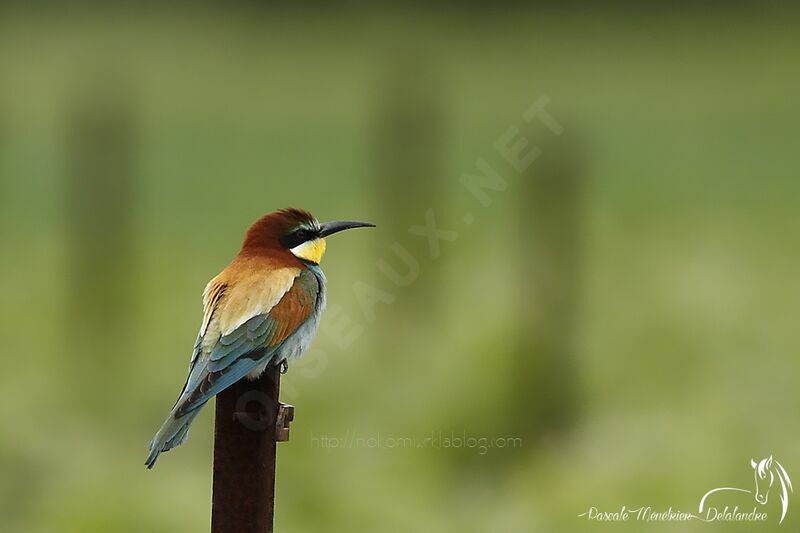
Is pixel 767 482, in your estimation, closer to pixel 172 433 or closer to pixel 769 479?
pixel 769 479

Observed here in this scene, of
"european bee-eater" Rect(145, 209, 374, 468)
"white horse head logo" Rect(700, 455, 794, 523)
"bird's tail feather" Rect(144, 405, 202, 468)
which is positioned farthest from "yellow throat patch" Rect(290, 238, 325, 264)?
"white horse head logo" Rect(700, 455, 794, 523)

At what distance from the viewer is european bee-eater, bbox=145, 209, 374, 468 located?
1423 millimetres

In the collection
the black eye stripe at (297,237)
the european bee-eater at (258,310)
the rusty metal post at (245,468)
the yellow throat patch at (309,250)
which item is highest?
the black eye stripe at (297,237)

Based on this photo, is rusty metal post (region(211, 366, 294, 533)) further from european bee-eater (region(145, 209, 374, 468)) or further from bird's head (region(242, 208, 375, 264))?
bird's head (region(242, 208, 375, 264))

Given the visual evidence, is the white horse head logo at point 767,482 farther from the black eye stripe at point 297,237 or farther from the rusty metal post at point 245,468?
the rusty metal post at point 245,468

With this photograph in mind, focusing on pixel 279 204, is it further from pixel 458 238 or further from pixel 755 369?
pixel 755 369

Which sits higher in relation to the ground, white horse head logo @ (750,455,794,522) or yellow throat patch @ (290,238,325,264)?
yellow throat patch @ (290,238,325,264)

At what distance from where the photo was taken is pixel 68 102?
127 inches

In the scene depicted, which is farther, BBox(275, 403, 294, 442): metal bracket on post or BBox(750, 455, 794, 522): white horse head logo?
BBox(750, 455, 794, 522): white horse head logo

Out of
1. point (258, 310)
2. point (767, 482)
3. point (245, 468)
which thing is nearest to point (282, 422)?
Result: point (245, 468)

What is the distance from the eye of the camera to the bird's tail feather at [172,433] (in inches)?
51.6

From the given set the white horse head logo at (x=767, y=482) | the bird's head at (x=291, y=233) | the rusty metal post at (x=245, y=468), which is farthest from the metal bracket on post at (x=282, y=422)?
the white horse head logo at (x=767, y=482)

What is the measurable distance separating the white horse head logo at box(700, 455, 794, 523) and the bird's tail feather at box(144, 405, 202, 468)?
139cm

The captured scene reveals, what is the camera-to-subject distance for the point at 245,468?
51.3 inches
